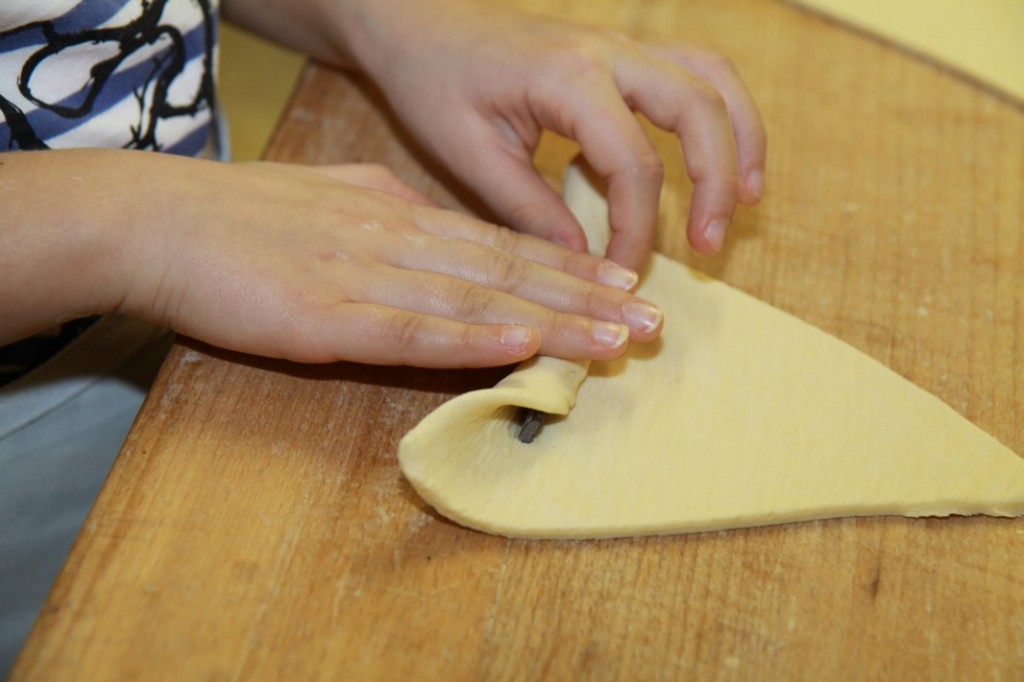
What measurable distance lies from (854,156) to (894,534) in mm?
435

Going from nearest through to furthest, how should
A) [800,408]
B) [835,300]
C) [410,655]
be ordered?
[410,655], [800,408], [835,300]

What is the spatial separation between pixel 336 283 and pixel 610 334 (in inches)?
8.2

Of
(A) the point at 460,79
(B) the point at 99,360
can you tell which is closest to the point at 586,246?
(A) the point at 460,79

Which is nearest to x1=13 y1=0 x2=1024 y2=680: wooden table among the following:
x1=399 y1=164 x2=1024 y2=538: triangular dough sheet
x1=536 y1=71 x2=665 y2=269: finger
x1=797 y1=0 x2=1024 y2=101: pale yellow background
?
x1=399 y1=164 x2=1024 y2=538: triangular dough sheet

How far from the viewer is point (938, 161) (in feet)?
3.03

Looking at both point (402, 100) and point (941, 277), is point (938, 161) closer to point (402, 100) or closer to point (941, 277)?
point (941, 277)

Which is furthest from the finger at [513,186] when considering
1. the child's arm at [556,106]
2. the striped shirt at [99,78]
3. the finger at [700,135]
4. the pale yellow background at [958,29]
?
the pale yellow background at [958,29]

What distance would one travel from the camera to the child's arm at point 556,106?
0.77m

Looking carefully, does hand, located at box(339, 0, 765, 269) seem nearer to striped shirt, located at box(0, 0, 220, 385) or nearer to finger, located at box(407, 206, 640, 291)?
finger, located at box(407, 206, 640, 291)

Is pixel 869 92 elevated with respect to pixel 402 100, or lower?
lower

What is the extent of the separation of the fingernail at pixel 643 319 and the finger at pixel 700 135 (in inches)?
4.8

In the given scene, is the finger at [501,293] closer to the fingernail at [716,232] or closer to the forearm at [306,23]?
the fingernail at [716,232]

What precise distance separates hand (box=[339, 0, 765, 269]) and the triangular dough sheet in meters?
0.11

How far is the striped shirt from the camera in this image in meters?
0.68
